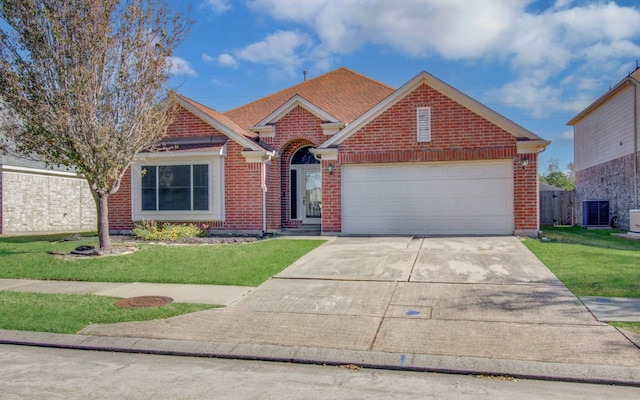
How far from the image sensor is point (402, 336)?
19.7 ft

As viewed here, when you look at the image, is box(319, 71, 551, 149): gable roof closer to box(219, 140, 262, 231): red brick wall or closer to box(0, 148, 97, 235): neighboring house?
box(219, 140, 262, 231): red brick wall

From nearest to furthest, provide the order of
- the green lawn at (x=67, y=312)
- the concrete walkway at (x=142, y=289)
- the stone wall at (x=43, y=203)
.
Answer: the green lawn at (x=67, y=312) < the concrete walkway at (x=142, y=289) < the stone wall at (x=43, y=203)

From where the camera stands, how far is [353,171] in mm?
15039

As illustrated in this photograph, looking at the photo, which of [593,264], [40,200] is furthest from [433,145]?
[40,200]

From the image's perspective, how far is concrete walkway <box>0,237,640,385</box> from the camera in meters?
5.23

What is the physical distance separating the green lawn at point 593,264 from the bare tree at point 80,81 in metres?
10.0

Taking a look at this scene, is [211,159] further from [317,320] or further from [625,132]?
[625,132]

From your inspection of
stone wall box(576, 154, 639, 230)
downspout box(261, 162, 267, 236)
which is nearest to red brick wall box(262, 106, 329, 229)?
downspout box(261, 162, 267, 236)

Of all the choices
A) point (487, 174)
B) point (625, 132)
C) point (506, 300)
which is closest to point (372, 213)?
point (487, 174)

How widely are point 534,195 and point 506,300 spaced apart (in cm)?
723

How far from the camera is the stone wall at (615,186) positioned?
1866 cm

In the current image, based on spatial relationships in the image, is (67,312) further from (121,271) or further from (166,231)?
(166,231)

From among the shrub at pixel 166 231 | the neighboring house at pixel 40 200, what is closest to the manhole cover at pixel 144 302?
the shrub at pixel 166 231

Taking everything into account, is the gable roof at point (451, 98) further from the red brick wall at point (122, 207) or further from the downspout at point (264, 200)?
the red brick wall at point (122, 207)
